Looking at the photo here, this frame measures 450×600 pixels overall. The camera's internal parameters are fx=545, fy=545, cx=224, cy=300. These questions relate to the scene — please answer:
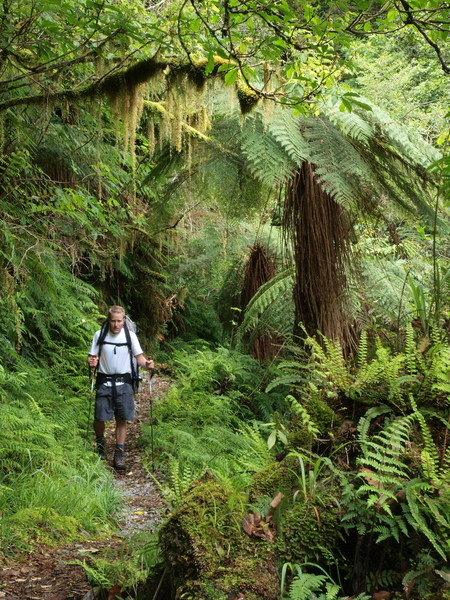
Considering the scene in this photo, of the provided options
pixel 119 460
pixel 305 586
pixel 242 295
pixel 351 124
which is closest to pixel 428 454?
pixel 305 586

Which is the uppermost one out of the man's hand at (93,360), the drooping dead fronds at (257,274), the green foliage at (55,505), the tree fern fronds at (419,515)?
the drooping dead fronds at (257,274)

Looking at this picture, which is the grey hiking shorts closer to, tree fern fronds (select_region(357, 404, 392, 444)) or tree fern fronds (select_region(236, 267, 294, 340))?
tree fern fronds (select_region(236, 267, 294, 340))

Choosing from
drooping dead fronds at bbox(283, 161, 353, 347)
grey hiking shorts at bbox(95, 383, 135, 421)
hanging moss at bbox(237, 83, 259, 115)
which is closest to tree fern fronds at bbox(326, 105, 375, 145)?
drooping dead fronds at bbox(283, 161, 353, 347)

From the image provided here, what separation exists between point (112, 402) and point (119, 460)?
617 millimetres

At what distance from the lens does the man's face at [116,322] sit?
5.91 meters

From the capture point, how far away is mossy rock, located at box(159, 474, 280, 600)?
1905mm

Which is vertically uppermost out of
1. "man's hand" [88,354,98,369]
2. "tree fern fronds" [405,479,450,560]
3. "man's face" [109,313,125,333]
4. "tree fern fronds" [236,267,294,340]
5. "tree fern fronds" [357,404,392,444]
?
"tree fern fronds" [236,267,294,340]

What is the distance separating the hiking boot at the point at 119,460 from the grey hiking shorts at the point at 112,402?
0.35 m

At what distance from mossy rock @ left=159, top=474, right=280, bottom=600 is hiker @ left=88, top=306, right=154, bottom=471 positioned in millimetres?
3809

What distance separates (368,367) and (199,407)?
5287 mm

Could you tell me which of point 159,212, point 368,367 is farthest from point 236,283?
point 368,367

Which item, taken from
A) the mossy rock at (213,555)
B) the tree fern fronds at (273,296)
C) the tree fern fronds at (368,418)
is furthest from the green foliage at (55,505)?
the tree fern fronds at (273,296)

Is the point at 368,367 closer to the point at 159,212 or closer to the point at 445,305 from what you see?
the point at 445,305

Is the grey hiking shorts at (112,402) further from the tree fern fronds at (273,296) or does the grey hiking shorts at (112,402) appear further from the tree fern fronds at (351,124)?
the tree fern fronds at (351,124)
